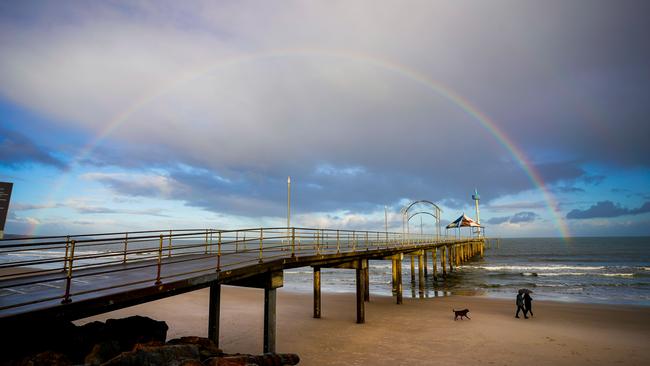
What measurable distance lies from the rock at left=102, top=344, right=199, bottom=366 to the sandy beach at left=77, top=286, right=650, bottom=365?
5.59m

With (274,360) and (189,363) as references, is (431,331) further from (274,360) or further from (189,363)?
(189,363)

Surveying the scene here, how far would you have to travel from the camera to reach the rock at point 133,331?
9827 mm

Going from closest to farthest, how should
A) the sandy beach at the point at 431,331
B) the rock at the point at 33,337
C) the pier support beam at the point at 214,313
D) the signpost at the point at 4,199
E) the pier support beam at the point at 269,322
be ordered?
the rock at the point at 33,337 → the signpost at the point at 4,199 → the pier support beam at the point at 214,313 → the pier support beam at the point at 269,322 → the sandy beach at the point at 431,331

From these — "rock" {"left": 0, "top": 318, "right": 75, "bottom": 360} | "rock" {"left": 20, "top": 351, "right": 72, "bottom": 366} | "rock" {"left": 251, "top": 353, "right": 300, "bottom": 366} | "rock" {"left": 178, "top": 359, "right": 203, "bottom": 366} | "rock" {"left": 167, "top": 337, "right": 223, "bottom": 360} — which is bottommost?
"rock" {"left": 251, "top": 353, "right": 300, "bottom": 366}

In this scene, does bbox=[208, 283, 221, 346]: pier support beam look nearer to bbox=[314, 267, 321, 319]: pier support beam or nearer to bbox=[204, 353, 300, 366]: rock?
bbox=[204, 353, 300, 366]: rock

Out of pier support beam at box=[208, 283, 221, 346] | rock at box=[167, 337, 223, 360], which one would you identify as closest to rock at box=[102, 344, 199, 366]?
rock at box=[167, 337, 223, 360]

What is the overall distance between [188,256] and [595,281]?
4509 centimetres

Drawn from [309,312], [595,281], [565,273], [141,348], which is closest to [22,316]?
[141,348]

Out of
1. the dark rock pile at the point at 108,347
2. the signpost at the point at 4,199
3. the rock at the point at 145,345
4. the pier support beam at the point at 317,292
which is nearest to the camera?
the dark rock pile at the point at 108,347

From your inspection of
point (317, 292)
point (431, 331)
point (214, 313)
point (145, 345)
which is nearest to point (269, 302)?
point (214, 313)

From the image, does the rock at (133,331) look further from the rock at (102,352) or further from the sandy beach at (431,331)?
the sandy beach at (431,331)

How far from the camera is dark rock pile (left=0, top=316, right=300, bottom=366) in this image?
7680 millimetres

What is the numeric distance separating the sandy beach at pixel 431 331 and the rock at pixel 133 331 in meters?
4.92

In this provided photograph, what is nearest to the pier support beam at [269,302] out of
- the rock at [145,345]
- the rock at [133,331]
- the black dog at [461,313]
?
the rock at [133,331]
